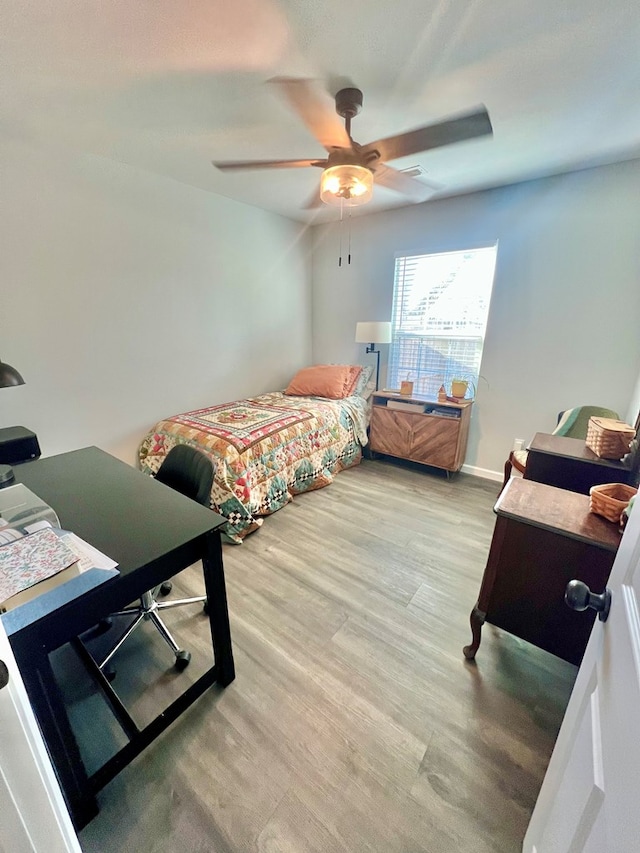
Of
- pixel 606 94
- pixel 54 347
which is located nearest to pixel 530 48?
pixel 606 94

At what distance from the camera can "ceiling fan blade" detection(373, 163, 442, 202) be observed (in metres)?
1.93

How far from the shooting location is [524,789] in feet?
3.64

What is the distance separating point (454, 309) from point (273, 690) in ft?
10.6

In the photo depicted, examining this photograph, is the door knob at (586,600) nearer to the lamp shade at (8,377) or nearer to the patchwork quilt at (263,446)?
the patchwork quilt at (263,446)

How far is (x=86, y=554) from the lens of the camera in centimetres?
99

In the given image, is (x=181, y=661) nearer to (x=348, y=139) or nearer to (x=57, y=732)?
(x=57, y=732)

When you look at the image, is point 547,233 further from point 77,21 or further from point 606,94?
point 77,21

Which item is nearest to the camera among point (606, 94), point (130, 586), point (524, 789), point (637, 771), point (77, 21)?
point (637, 771)

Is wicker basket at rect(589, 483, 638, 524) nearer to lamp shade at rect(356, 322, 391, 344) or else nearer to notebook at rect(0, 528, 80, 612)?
notebook at rect(0, 528, 80, 612)

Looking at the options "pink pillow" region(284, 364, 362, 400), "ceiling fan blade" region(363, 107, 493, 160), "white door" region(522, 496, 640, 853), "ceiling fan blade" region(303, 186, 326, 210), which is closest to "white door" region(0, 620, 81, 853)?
"white door" region(522, 496, 640, 853)

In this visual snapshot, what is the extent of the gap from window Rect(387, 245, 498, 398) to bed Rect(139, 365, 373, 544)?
2.12ft

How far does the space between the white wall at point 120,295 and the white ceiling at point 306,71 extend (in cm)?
36

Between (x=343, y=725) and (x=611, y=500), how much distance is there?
1269mm

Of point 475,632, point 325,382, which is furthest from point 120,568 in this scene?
point 325,382
